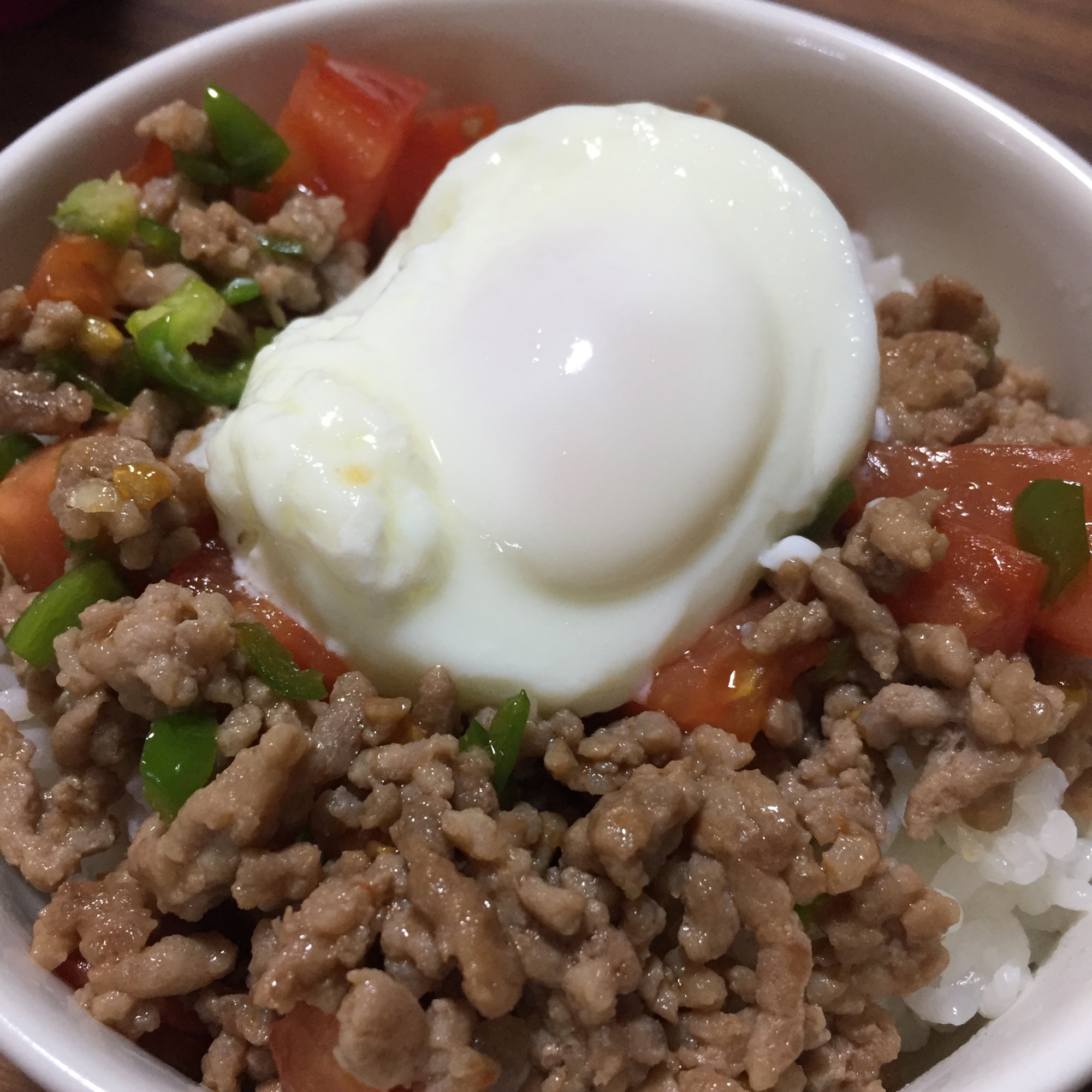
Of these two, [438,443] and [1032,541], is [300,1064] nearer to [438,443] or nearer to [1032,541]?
[438,443]

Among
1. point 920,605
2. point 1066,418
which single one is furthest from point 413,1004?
point 1066,418

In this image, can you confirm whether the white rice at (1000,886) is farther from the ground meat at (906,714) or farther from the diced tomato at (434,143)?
the diced tomato at (434,143)

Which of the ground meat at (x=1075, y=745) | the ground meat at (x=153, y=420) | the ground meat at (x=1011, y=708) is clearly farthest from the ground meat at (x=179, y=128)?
the ground meat at (x=1075, y=745)

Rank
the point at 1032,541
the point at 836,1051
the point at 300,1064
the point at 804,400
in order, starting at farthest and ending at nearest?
the point at 804,400, the point at 1032,541, the point at 836,1051, the point at 300,1064

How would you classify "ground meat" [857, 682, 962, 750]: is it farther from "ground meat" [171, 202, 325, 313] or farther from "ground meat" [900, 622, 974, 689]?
"ground meat" [171, 202, 325, 313]

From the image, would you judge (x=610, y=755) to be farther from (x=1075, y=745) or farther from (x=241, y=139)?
(x=241, y=139)

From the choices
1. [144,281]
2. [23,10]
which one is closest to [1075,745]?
[144,281]
